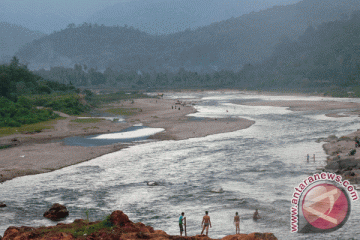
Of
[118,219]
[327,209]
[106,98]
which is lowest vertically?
[327,209]

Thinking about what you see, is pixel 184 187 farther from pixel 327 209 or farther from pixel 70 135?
pixel 70 135

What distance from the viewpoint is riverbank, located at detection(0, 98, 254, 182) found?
128 feet

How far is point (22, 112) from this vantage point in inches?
2810

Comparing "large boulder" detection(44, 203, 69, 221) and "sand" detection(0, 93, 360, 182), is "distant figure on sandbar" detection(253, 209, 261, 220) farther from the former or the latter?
"sand" detection(0, 93, 360, 182)

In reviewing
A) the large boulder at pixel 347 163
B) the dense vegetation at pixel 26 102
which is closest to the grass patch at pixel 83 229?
the large boulder at pixel 347 163

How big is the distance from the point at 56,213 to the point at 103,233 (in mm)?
8224

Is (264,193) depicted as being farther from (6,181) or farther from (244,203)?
(6,181)

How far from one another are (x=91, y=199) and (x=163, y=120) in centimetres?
5101

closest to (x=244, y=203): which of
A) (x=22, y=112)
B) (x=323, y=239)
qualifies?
(x=323, y=239)

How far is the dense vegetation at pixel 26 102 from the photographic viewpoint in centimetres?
6725

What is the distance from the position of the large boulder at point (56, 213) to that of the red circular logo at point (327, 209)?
18.4 meters

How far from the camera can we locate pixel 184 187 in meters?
31.7

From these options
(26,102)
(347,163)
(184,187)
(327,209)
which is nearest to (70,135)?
(26,102)

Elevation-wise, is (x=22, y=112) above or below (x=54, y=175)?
above
